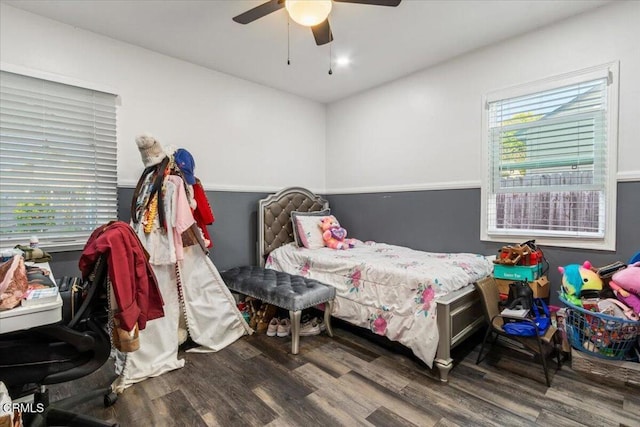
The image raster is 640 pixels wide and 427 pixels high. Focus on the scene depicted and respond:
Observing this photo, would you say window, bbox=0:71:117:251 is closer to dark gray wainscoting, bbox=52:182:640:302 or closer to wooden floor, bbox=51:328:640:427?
dark gray wainscoting, bbox=52:182:640:302

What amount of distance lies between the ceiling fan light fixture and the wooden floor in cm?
226

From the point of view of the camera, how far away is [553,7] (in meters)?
2.31

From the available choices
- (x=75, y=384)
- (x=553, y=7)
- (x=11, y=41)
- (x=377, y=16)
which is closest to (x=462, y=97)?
(x=553, y=7)

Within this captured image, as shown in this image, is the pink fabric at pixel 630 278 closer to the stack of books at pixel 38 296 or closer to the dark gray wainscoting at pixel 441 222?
the dark gray wainscoting at pixel 441 222

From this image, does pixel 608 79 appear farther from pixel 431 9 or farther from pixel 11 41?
pixel 11 41

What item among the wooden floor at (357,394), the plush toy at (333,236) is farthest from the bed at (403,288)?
the wooden floor at (357,394)

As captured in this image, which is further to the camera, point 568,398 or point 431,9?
point 431,9

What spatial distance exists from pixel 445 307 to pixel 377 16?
2.19m

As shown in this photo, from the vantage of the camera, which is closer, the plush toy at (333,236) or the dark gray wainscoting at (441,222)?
the dark gray wainscoting at (441,222)

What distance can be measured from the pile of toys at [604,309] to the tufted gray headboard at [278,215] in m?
2.63

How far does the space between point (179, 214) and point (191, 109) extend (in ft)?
4.31

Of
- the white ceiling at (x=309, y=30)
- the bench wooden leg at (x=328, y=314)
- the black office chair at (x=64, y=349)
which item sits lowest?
the bench wooden leg at (x=328, y=314)

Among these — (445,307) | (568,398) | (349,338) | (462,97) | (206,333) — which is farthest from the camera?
(462,97)

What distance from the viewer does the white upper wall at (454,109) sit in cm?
226
